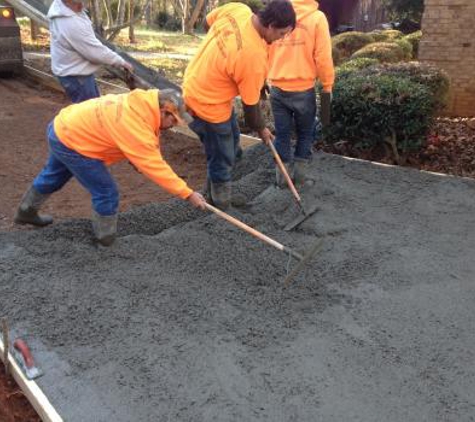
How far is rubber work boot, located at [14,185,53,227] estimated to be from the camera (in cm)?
409

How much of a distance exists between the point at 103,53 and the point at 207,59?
4.78 feet

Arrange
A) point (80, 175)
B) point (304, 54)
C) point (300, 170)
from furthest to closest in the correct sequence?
point (300, 170), point (304, 54), point (80, 175)

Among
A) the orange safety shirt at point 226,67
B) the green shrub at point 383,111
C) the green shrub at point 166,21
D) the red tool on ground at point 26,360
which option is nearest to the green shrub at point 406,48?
the green shrub at point 383,111

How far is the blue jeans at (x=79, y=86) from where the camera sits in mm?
5340

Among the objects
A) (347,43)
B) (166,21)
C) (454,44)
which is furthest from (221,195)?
(166,21)

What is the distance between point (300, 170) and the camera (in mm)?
5332

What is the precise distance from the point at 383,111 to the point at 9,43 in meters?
6.71

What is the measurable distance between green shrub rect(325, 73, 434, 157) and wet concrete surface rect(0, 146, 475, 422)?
46.5 inches

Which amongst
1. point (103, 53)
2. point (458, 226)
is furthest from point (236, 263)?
point (103, 53)

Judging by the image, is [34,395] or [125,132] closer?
[34,395]

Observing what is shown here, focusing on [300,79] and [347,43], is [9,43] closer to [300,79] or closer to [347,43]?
[300,79]

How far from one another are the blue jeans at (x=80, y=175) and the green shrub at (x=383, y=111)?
120 inches

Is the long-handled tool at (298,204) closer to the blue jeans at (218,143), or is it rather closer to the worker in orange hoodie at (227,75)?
the worker in orange hoodie at (227,75)

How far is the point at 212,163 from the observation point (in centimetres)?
464
